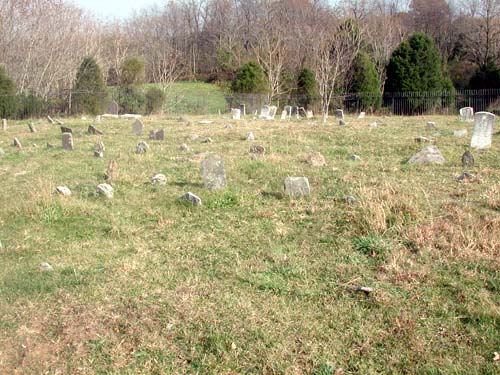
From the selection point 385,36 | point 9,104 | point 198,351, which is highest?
point 385,36

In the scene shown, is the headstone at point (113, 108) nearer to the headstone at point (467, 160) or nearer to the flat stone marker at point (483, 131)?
the flat stone marker at point (483, 131)

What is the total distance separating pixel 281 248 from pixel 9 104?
20.2 m

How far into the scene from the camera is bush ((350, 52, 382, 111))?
26281 mm

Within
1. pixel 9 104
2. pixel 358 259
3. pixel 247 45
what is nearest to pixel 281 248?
pixel 358 259

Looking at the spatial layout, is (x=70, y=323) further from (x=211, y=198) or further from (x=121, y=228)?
(x=211, y=198)

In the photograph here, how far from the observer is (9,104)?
856 inches

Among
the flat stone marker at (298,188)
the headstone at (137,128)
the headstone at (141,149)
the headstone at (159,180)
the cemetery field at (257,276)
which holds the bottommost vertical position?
the cemetery field at (257,276)

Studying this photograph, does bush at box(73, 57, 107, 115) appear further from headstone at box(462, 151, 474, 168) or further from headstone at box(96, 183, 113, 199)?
headstone at box(462, 151, 474, 168)

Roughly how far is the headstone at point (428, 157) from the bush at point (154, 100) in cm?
1858

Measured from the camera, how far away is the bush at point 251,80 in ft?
91.9

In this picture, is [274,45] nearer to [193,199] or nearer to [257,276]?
[193,199]

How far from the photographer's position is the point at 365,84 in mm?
26766

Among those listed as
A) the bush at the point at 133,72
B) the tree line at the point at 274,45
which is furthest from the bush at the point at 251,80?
the bush at the point at 133,72

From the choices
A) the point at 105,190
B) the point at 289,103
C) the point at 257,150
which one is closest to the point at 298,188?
the point at 105,190
